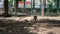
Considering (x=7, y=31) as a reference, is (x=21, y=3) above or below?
above

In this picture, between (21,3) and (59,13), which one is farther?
(21,3)

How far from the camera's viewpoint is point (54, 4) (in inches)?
912

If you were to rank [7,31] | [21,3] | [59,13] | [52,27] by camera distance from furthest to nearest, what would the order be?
[21,3] → [59,13] → [52,27] → [7,31]

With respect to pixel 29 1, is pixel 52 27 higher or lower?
lower

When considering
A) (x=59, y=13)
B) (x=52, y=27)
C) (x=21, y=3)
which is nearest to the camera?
(x=52, y=27)

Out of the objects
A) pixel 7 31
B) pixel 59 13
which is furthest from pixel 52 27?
pixel 59 13

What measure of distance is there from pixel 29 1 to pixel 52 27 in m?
10.9

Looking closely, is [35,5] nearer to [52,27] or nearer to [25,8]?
[25,8]

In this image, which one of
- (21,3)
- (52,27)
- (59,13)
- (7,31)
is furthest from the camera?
(21,3)

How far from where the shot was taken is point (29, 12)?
22.5m

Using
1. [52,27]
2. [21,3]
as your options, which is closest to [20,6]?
[21,3]

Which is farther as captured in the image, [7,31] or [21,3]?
[21,3]

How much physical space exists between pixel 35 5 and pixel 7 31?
1192 centimetres

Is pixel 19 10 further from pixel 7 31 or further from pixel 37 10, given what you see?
pixel 7 31
